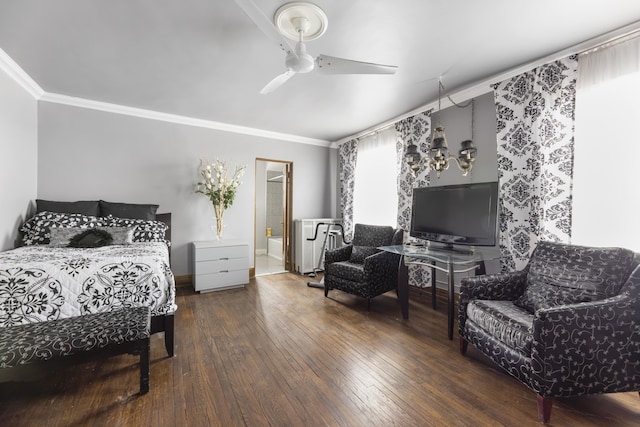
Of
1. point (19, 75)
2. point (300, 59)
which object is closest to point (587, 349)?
point (300, 59)

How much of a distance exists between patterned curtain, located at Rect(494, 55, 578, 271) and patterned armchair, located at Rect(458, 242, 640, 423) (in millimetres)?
505

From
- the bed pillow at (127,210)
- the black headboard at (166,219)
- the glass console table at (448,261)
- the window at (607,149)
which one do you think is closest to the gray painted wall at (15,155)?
the bed pillow at (127,210)

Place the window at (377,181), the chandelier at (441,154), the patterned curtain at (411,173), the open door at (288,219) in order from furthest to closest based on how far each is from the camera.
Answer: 1. the open door at (288,219)
2. the window at (377,181)
3. the patterned curtain at (411,173)
4. the chandelier at (441,154)

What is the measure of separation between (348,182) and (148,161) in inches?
126

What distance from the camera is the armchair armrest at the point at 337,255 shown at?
11.9ft

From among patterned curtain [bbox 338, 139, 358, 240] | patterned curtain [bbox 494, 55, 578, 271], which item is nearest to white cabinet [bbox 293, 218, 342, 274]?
patterned curtain [bbox 338, 139, 358, 240]

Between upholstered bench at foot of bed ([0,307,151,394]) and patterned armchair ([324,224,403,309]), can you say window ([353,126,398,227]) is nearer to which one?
patterned armchair ([324,224,403,309])

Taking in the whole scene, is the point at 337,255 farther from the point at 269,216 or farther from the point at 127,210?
the point at 269,216

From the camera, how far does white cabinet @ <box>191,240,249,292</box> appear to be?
3709 millimetres

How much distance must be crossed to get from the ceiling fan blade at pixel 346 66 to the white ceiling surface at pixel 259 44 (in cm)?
28

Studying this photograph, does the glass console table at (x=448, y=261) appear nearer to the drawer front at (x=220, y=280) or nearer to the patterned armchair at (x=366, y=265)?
the patterned armchair at (x=366, y=265)

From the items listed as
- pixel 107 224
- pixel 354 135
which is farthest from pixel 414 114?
pixel 107 224

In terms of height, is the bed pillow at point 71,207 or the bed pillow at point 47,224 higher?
the bed pillow at point 71,207

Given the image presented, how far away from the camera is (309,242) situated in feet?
16.0
